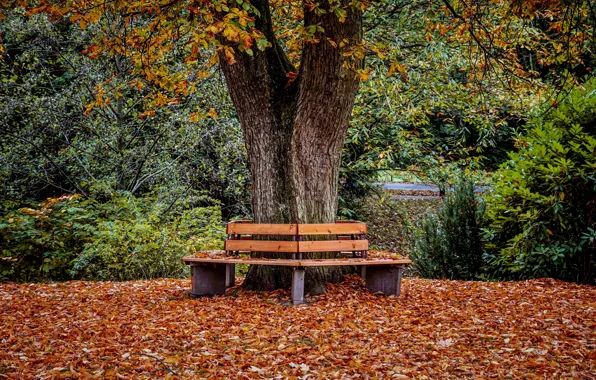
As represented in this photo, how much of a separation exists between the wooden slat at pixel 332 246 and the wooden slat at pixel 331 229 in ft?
0.33

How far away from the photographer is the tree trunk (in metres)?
6.32

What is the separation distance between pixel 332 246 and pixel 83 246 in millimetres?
5169

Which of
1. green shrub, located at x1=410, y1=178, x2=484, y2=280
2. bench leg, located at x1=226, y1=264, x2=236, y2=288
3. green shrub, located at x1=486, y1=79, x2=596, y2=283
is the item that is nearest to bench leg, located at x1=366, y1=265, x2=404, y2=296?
bench leg, located at x1=226, y1=264, x2=236, y2=288

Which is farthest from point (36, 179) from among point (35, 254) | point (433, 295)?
point (433, 295)

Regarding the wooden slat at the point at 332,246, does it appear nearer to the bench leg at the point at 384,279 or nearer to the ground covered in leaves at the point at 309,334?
the bench leg at the point at 384,279

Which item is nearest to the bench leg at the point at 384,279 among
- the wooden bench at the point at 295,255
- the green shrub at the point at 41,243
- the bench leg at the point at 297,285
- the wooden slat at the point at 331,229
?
the wooden bench at the point at 295,255

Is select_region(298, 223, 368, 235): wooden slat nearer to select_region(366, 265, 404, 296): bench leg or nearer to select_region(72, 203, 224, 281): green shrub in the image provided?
select_region(366, 265, 404, 296): bench leg

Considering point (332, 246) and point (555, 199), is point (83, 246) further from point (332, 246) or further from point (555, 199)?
point (555, 199)

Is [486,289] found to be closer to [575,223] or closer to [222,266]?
[575,223]

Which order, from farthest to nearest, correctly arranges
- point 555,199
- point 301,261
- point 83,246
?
point 83,246 → point 555,199 → point 301,261

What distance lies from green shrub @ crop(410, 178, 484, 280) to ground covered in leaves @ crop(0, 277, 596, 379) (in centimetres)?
197

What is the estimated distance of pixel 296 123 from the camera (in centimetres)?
641

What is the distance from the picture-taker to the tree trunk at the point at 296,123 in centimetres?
632

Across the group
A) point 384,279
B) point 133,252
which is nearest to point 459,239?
point 384,279
